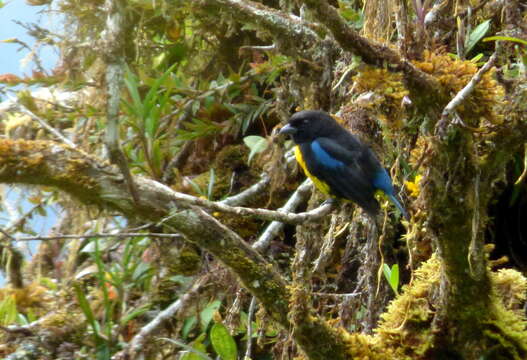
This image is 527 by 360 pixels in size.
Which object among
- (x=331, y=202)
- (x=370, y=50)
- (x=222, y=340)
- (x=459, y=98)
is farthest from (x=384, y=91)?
(x=222, y=340)

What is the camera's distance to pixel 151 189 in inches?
91.9

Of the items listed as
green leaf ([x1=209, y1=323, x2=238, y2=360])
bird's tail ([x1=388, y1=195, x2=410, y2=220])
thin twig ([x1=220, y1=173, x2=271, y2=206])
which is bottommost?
green leaf ([x1=209, y1=323, x2=238, y2=360])

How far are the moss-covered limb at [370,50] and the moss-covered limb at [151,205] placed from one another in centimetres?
81

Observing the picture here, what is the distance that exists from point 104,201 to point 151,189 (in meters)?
0.18

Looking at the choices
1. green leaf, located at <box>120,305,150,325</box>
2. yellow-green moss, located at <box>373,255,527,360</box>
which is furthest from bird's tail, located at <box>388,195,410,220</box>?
green leaf, located at <box>120,305,150,325</box>

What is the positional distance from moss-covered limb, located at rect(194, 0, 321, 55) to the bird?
385 mm

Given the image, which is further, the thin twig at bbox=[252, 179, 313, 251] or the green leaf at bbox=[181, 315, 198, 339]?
the thin twig at bbox=[252, 179, 313, 251]

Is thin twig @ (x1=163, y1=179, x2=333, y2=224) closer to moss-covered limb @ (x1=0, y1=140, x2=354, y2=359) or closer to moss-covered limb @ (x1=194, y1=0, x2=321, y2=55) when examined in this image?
moss-covered limb @ (x1=0, y1=140, x2=354, y2=359)

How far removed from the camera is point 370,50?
7.43ft

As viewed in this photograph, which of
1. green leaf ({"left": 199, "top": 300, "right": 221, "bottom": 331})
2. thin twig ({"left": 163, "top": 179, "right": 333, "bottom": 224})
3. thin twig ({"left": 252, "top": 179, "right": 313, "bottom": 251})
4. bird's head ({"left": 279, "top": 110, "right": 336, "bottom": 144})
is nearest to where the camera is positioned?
thin twig ({"left": 163, "top": 179, "right": 333, "bottom": 224})

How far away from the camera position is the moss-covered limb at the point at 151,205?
2244mm

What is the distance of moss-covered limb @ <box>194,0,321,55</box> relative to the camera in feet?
9.37

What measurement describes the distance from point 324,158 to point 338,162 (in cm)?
9

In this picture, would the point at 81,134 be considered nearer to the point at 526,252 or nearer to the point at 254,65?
the point at 254,65
